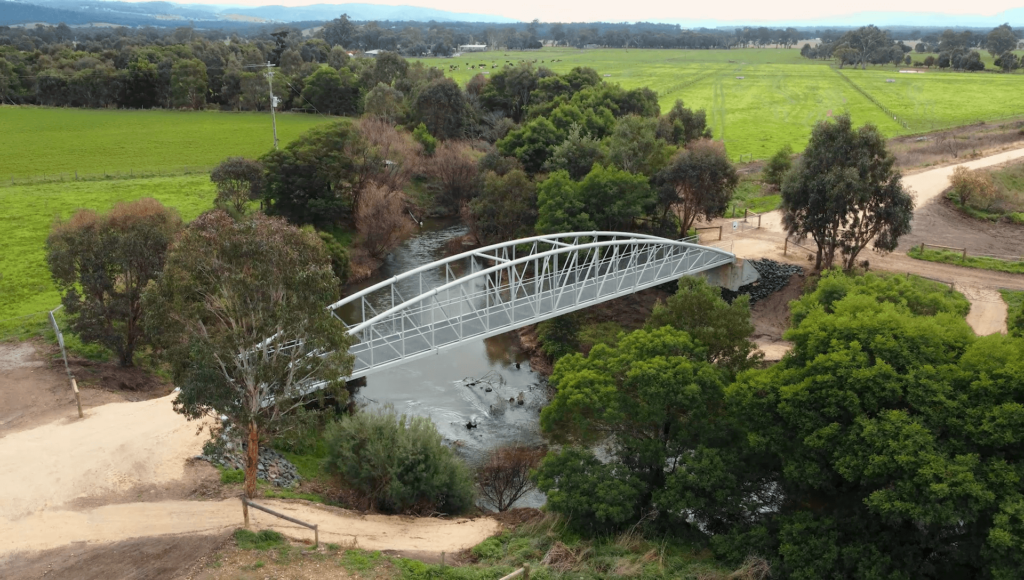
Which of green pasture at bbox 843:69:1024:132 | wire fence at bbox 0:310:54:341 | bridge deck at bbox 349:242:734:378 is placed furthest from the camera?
green pasture at bbox 843:69:1024:132

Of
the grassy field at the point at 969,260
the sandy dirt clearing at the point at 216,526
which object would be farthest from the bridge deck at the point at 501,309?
the grassy field at the point at 969,260

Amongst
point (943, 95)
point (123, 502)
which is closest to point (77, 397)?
point (123, 502)

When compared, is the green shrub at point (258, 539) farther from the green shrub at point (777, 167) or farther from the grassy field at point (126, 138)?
the grassy field at point (126, 138)

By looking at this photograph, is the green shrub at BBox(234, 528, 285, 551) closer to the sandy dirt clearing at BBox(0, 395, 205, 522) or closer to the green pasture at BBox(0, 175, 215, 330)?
the sandy dirt clearing at BBox(0, 395, 205, 522)

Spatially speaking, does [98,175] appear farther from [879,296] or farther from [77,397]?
[879,296]

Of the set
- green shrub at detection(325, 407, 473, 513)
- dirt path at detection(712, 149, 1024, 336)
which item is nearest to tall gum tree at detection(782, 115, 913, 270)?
dirt path at detection(712, 149, 1024, 336)
